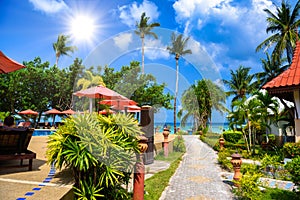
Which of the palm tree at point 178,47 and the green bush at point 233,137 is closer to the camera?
the palm tree at point 178,47

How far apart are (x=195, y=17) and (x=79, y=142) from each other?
4.83 meters

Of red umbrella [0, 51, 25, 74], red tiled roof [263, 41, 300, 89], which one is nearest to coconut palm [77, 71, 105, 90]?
red umbrella [0, 51, 25, 74]

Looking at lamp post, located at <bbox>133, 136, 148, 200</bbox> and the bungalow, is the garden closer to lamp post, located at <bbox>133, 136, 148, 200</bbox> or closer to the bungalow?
the bungalow

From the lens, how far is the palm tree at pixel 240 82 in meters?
29.5

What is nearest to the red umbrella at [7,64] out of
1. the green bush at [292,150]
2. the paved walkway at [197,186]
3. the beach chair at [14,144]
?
the beach chair at [14,144]

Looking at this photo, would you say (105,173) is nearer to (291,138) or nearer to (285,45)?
(291,138)

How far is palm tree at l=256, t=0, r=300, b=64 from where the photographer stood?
17.1m

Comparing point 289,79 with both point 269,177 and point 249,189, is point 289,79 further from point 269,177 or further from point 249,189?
point 249,189

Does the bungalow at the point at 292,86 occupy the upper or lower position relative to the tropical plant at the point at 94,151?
upper

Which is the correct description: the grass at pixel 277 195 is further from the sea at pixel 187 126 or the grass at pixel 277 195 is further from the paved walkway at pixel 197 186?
the sea at pixel 187 126

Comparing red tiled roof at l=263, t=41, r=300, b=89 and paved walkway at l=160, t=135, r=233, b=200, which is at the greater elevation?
red tiled roof at l=263, t=41, r=300, b=89

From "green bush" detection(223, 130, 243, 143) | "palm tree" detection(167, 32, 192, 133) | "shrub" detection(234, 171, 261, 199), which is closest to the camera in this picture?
"shrub" detection(234, 171, 261, 199)

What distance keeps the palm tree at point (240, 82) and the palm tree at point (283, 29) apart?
443 inches

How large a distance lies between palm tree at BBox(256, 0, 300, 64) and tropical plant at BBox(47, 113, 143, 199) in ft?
59.9
